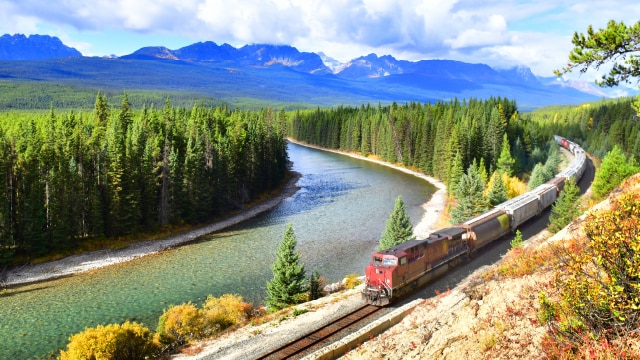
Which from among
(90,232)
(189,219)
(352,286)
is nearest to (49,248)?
(90,232)

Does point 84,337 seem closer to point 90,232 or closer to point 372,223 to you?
point 90,232

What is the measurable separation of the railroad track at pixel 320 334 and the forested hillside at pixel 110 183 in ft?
117

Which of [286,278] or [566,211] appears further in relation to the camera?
[566,211]

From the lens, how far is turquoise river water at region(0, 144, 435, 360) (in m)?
33.1

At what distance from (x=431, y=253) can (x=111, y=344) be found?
22745 millimetres

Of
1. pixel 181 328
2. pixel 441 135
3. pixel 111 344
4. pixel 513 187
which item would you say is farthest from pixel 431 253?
pixel 441 135

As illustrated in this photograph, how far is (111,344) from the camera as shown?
78.8 ft

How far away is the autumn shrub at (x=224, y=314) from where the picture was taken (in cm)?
2898

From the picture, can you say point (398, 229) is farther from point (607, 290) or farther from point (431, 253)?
point (607, 290)

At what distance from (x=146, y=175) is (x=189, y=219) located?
8.76 meters

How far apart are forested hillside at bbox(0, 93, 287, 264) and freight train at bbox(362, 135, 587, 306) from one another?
36.4m

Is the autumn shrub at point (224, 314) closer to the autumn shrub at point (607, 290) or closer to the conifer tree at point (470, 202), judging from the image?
the autumn shrub at point (607, 290)

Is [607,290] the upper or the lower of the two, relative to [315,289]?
upper

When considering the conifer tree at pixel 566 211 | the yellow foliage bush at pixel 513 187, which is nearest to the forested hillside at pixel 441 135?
the yellow foliage bush at pixel 513 187
